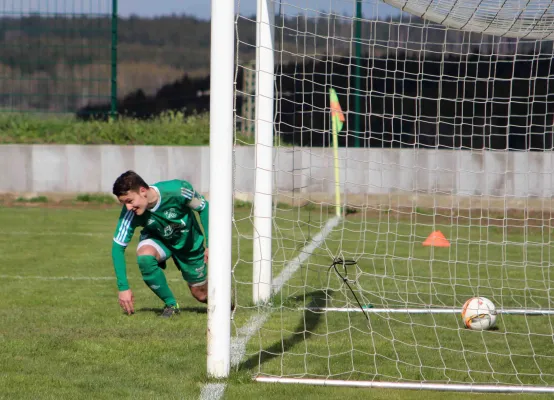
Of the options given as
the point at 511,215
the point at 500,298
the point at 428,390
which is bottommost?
the point at 511,215

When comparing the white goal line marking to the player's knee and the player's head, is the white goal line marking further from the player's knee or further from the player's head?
the player's head

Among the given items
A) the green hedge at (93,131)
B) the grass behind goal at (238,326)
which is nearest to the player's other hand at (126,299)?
the grass behind goal at (238,326)

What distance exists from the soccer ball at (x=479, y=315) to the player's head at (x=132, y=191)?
2605 mm

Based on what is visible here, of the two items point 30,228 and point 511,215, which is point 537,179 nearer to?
point 511,215

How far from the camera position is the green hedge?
62.0 feet

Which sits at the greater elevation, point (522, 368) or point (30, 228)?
point (522, 368)

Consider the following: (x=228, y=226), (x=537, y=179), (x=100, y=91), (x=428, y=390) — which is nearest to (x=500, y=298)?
(x=428, y=390)

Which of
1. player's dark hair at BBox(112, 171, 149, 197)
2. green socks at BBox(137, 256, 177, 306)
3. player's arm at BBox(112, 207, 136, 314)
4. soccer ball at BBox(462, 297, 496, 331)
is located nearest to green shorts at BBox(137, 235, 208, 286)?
green socks at BBox(137, 256, 177, 306)

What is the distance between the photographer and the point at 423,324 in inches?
266

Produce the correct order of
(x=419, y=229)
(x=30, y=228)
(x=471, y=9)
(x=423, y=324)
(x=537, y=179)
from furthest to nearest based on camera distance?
(x=537, y=179)
(x=419, y=229)
(x=30, y=228)
(x=423, y=324)
(x=471, y=9)

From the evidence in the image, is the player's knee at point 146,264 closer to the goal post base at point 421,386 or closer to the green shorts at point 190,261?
the green shorts at point 190,261

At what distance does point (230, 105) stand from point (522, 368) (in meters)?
2.47

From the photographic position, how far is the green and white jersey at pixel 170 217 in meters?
6.66

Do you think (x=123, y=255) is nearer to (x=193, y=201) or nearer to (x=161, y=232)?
(x=161, y=232)
